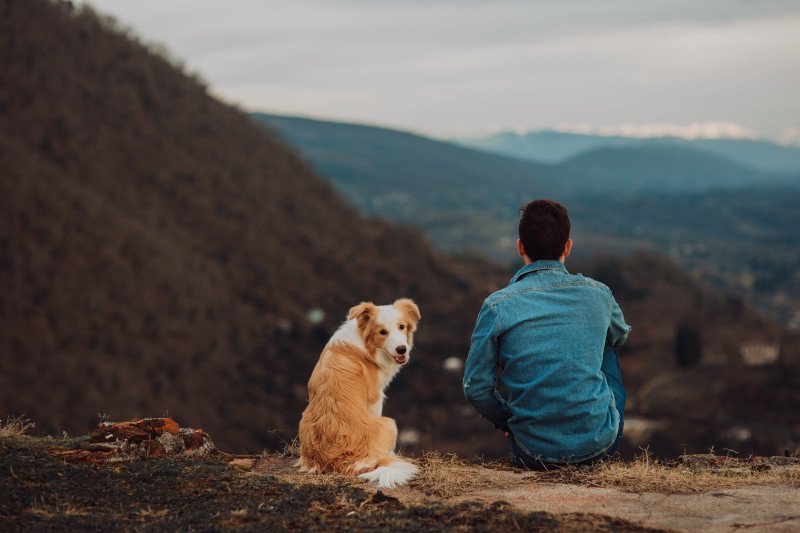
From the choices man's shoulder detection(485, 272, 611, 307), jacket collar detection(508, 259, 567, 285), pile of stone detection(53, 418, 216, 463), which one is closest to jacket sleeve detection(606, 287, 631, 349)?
man's shoulder detection(485, 272, 611, 307)

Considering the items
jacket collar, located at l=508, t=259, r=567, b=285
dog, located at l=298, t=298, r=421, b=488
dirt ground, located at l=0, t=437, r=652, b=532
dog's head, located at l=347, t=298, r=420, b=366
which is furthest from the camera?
dog's head, located at l=347, t=298, r=420, b=366

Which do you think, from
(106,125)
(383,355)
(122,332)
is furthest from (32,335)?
(383,355)

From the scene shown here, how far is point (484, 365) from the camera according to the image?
6527 millimetres

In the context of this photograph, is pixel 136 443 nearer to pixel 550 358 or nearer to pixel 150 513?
pixel 150 513

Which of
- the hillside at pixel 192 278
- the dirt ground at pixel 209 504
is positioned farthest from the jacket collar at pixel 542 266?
the hillside at pixel 192 278

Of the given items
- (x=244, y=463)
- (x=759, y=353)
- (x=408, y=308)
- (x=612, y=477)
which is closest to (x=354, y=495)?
(x=612, y=477)

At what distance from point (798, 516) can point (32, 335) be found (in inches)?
1722

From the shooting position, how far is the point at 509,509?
554 centimetres

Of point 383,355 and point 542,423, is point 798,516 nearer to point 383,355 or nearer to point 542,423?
point 542,423

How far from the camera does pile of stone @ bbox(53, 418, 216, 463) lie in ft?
23.7

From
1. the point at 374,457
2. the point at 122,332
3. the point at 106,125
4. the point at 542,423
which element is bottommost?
the point at 122,332

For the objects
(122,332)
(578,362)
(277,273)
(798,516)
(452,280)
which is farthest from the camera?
(452,280)

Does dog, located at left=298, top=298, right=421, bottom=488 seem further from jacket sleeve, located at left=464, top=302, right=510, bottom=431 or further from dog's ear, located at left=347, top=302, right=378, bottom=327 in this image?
jacket sleeve, located at left=464, top=302, right=510, bottom=431

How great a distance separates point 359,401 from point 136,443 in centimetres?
211
